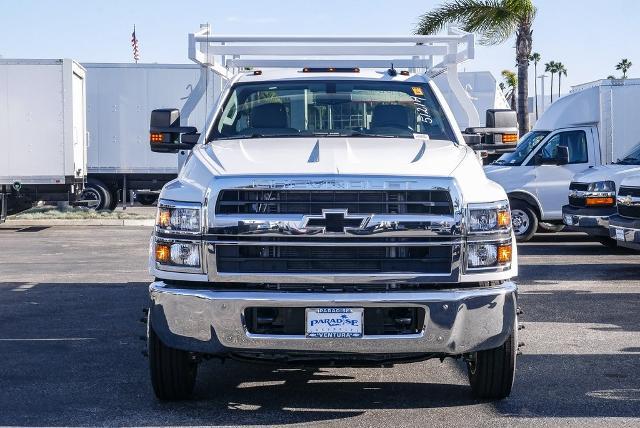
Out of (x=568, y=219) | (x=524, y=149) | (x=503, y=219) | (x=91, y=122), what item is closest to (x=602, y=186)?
(x=568, y=219)

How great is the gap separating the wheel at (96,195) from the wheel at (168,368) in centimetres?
2161

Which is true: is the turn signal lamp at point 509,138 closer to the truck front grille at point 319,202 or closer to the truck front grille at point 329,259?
the truck front grille at point 319,202

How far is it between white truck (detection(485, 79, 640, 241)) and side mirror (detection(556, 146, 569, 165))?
14.5 inches

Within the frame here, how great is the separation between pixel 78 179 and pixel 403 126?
16.7m

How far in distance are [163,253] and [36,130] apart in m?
17.5

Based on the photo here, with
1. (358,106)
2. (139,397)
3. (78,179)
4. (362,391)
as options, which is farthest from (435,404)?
(78,179)

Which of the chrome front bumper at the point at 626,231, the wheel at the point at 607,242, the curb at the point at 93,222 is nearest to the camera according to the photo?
the chrome front bumper at the point at 626,231

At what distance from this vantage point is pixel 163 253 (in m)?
6.60

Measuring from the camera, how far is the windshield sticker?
27.7 ft

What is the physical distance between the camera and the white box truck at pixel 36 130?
23219mm

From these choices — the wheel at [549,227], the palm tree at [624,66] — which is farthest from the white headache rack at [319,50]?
the palm tree at [624,66]

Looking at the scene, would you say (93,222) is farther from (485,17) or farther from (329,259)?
(329,259)

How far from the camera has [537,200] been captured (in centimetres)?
1942

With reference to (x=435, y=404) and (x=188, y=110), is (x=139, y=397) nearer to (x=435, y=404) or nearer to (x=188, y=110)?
(x=435, y=404)
